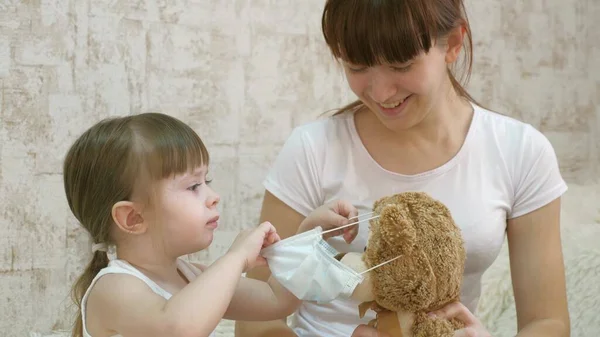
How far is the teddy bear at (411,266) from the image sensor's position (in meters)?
1.12

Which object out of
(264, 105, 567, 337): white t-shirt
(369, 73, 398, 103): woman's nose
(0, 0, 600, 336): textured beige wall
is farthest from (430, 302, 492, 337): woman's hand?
(0, 0, 600, 336): textured beige wall

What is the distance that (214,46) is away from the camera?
7.38 ft

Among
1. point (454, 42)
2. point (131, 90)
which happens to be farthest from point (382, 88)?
point (131, 90)

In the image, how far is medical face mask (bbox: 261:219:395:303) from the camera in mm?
1168

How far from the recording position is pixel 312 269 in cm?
119

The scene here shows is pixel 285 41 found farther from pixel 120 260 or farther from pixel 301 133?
pixel 120 260

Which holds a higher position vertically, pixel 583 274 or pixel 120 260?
pixel 120 260

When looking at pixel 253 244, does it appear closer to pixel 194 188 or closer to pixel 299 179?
pixel 194 188

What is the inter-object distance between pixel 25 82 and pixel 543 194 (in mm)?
1311

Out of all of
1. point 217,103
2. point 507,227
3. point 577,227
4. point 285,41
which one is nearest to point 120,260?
point 507,227

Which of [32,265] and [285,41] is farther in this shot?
[285,41]

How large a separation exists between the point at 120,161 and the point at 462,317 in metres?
0.59

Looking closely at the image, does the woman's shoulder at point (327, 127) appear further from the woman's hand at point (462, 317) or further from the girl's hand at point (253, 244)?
the woman's hand at point (462, 317)

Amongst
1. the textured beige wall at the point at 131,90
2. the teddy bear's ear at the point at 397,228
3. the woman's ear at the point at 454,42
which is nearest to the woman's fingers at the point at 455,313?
the teddy bear's ear at the point at 397,228
